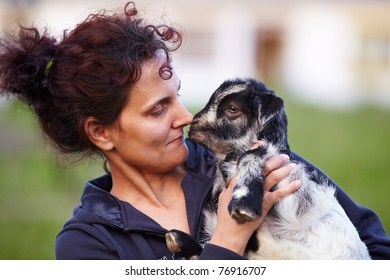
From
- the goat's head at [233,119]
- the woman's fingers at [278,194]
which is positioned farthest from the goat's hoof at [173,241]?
the goat's head at [233,119]

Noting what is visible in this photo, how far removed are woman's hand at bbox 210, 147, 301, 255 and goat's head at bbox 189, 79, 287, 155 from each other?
22cm

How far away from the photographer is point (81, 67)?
290 cm

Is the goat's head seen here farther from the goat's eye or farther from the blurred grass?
the blurred grass

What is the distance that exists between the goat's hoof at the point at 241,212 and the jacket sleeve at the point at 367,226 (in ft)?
1.76

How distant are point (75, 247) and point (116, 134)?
52 cm

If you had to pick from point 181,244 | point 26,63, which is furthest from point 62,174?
point 181,244

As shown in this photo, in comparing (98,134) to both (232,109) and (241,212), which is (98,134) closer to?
(232,109)

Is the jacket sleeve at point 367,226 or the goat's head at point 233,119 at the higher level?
the goat's head at point 233,119

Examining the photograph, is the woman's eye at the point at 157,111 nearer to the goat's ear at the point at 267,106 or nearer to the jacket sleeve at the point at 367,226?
the goat's ear at the point at 267,106

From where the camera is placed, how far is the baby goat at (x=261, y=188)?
279cm

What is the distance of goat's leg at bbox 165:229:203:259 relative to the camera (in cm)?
277
